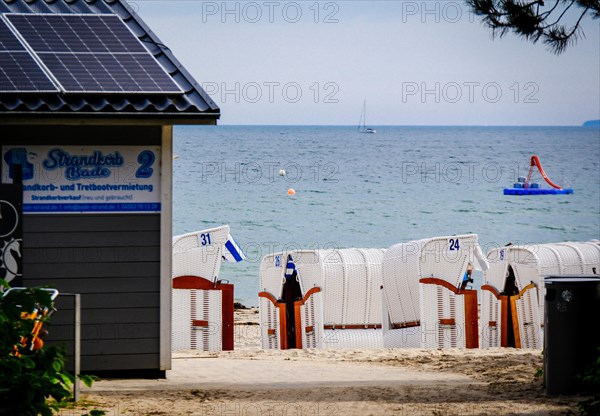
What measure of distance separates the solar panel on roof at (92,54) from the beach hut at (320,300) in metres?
6.96

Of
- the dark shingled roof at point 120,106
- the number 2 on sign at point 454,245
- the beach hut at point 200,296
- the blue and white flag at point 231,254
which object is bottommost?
the beach hut at point 200,296

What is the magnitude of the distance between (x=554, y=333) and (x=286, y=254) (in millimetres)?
8613

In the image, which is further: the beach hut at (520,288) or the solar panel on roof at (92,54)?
the beach hut at (520,288)

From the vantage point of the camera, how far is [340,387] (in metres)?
12.2

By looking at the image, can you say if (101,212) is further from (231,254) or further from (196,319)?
(231,254)

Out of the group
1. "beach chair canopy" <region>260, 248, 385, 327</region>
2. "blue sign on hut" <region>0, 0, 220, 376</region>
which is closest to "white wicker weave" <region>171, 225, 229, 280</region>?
"beach chair canopy" <region>260, 248, 385, 327</region>

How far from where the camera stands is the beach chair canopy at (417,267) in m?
18.1

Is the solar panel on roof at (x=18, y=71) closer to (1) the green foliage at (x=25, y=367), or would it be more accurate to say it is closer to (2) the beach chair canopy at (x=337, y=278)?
(1) the green foliage at (x=25, y=367)

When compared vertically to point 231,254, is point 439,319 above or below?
below

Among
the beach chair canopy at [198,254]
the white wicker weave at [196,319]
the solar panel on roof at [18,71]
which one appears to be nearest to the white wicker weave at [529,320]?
the white wicker weave at [196,319]

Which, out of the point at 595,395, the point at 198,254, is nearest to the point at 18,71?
the point at 595,395

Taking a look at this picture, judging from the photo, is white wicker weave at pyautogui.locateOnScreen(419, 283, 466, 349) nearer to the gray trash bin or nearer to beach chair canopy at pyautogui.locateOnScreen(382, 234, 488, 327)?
beach chair canopy at pyautogui.locateOnScreen(382, 234, 488, 327)

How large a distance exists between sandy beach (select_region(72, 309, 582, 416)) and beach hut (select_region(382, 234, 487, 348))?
7.56 feet

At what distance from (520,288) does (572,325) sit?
8333 mm
